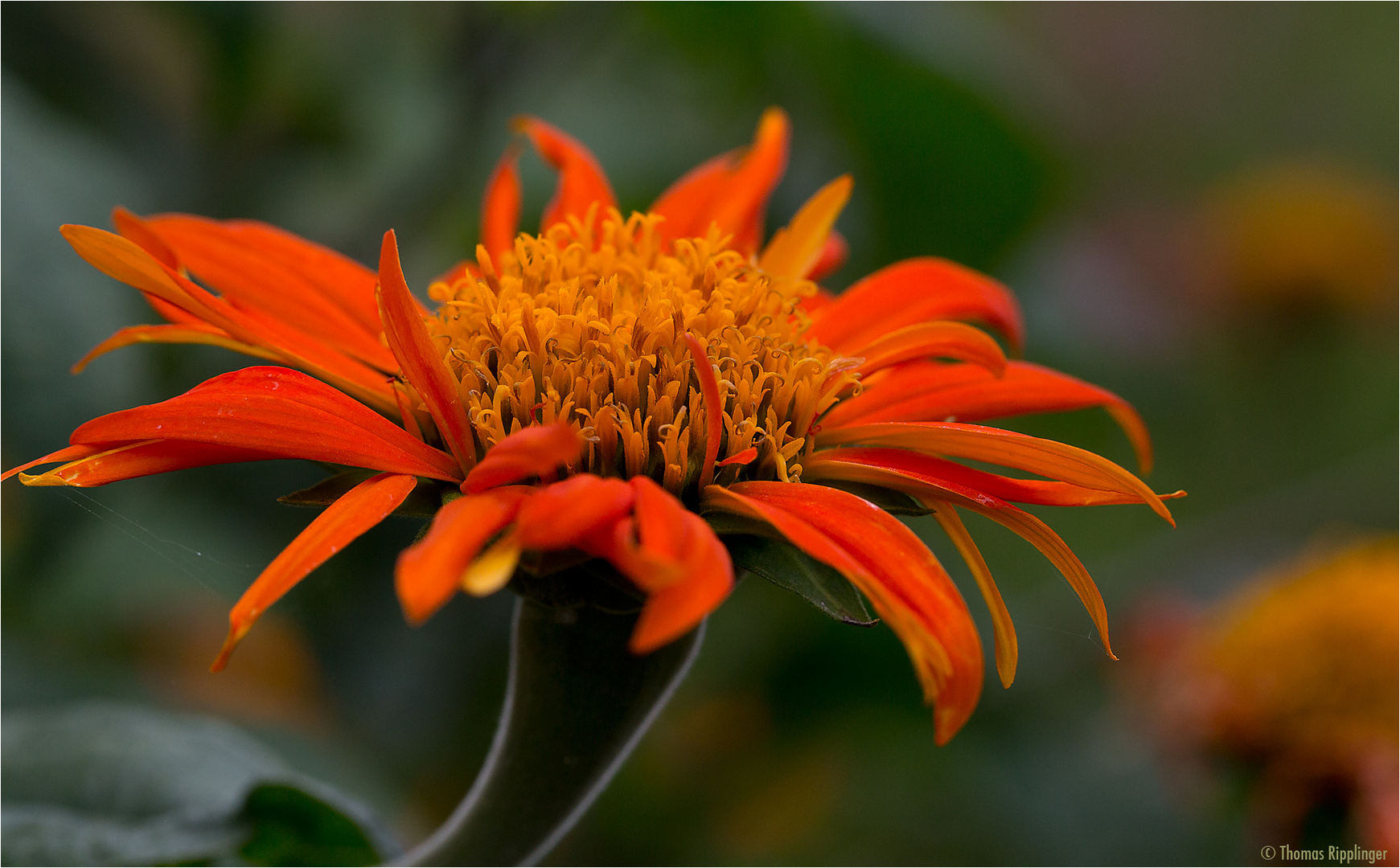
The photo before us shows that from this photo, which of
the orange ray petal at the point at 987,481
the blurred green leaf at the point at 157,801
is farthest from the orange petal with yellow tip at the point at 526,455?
the blurred green leaf at the point at 157,801

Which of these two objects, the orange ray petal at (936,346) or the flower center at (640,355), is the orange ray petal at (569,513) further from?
the orange ray petal at (936,346)

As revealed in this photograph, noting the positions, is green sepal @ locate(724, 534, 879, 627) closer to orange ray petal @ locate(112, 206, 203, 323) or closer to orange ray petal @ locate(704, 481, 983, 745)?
orange ray petal @ locate(704, 481, 983, 745)

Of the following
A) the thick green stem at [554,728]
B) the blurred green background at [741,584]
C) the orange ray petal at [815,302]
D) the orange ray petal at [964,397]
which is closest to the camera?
the thick green stem at [554,728]

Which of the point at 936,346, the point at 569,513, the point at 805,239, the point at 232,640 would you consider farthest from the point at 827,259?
the point at 232,640

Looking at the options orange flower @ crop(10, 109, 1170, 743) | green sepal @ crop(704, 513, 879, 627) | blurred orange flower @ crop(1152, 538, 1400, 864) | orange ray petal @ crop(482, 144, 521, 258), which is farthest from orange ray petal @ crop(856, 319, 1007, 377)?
blurred orange flower @ crop(1152, 538, 1400, 864)

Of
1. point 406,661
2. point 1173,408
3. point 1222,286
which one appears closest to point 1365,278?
point 1222,286

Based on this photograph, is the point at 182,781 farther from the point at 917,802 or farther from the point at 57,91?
the point at 917,802

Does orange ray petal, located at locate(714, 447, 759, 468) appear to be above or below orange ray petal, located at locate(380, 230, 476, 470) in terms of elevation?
below
